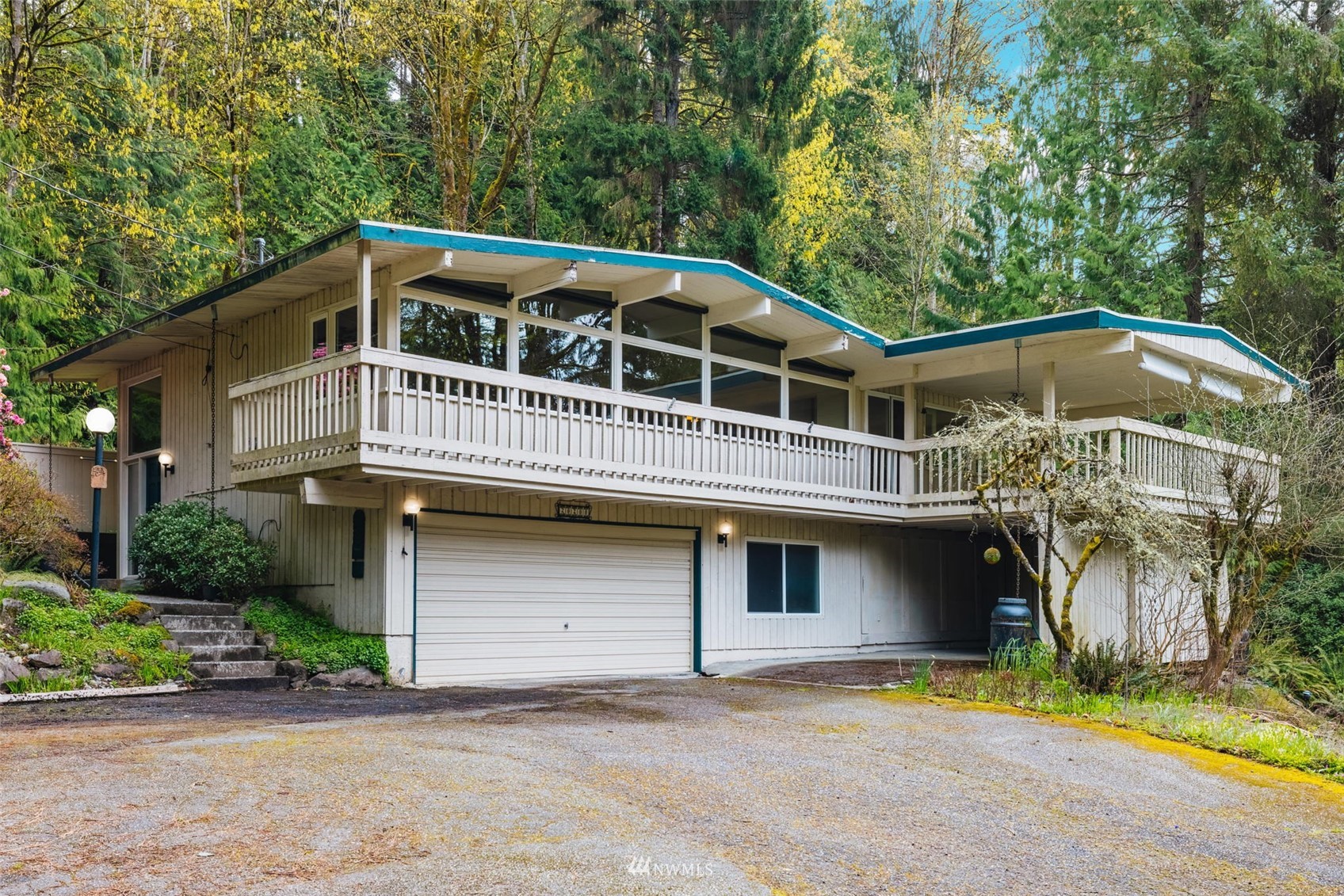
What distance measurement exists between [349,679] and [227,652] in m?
1.29

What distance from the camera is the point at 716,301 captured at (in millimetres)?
15008

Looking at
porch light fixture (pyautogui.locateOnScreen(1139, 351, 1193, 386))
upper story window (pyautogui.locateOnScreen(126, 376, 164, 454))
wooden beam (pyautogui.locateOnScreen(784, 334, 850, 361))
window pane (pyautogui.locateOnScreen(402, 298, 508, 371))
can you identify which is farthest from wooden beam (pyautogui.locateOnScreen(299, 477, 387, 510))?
porch light fixture (pyautogui.locateOnScreen(1139, 351, 1193, 386))

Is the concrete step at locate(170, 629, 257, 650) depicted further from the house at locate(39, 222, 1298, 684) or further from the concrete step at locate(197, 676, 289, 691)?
the house at locate(39, 222, 1298, 684)

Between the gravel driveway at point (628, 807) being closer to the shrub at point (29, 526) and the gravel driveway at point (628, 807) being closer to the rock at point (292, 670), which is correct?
the rock at point (292, 670)

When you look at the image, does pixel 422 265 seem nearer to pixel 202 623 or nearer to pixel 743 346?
pixel 202 623

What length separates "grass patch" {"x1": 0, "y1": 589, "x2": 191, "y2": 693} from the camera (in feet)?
34.7

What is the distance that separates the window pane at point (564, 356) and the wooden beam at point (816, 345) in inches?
128

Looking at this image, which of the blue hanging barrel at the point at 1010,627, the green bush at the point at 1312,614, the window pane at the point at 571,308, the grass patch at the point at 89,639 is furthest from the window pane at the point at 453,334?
the green bush at the point at 1312,614

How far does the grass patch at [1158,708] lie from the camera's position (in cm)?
861

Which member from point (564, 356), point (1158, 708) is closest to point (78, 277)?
point (564, 356)

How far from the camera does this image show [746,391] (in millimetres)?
16172

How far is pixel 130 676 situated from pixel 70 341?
1285 cm

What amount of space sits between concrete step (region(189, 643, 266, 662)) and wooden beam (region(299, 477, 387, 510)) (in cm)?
167

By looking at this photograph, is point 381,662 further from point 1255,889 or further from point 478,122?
point 478,122
